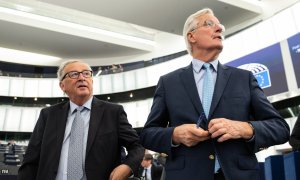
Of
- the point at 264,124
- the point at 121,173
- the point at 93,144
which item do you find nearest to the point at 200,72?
the point at 264,124

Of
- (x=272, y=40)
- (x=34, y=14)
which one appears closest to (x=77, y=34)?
(x=34, y=14)

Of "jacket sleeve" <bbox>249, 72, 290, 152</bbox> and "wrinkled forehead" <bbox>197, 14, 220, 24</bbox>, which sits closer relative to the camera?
"jacket sleeve" <bbox>249, 72, 290, 152</bbox>

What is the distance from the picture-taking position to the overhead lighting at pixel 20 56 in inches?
943

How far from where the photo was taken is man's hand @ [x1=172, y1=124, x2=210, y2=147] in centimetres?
175

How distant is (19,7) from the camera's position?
61.6 feet

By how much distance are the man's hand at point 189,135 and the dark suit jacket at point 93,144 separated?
0.93 meters

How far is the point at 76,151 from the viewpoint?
9.06 ft

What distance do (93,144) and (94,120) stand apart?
0.23 m

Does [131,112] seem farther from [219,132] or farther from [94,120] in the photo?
[219,132]

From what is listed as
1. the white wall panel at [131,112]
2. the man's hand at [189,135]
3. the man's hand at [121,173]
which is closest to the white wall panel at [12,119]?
the white wall panel at [131,112]

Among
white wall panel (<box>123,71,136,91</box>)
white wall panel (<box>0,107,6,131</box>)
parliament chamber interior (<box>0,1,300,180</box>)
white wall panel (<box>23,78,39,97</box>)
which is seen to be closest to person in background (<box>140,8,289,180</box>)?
parliament chamber interior (<box>0,1,300,180</box>)

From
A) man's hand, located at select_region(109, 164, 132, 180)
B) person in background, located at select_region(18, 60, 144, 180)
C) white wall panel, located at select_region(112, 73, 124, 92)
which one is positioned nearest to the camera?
man's hand, located at select_region(109, 164, 132, 180)

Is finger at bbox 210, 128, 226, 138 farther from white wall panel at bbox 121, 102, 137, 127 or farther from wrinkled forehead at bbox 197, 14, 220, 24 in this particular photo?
white wall panel at bbox 121, 102, 137, 127

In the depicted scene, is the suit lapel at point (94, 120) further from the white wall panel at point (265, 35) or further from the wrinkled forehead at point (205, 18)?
the white wall panel at point (265, 35)
